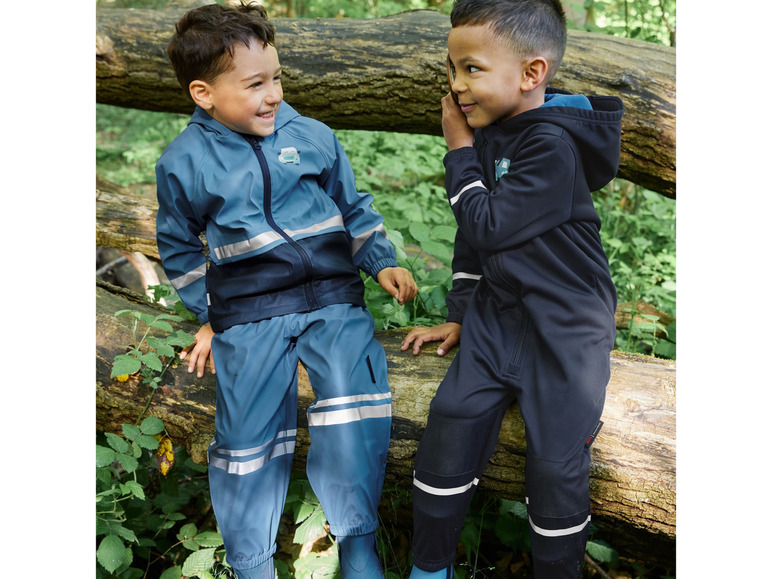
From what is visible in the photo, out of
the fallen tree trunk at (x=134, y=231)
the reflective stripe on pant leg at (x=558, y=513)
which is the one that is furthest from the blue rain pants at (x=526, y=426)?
the fallen tree trunk at (x=134, y=231)

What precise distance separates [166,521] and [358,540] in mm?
1034

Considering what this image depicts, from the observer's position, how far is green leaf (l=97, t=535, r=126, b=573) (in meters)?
2.07

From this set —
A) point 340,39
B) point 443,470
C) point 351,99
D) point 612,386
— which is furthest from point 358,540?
point 340,39

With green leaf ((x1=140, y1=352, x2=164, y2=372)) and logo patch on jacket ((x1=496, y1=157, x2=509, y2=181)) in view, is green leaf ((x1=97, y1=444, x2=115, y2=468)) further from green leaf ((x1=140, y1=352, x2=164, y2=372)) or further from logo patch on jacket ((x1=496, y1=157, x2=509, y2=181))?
logo patch on jacket ((x1=496, y1=157, x2=509, y2=181))

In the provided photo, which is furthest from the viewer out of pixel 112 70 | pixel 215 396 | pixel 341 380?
pixel 112 70

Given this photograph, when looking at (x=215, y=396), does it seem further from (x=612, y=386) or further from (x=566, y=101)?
(x=566, y=101)

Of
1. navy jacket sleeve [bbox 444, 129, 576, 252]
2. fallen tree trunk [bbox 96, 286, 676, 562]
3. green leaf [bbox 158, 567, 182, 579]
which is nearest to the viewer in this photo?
navy jacket sleeve [bbox 444, 129, 576, 252]

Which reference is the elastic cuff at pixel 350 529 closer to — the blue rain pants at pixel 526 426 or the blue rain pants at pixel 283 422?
the blue rain pants at pixel 283 422

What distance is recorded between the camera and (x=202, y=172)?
6.75 ft

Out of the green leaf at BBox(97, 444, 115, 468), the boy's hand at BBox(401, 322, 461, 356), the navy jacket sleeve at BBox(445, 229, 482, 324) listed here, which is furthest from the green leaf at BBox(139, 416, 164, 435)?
the navy jacket sleeve at BBox(445, 229, 482, 324)

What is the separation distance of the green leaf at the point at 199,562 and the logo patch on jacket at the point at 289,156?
1.43 m

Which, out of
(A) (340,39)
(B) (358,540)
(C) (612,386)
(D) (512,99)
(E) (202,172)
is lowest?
(B) (358,540)

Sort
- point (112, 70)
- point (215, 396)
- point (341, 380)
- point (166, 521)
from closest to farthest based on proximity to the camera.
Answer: point (341, 380), point (215, 396), point (166, 521), point (112, 70)

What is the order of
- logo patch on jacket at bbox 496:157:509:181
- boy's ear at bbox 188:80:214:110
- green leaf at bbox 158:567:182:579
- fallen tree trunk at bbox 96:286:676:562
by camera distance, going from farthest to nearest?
green leaf at bbox 158:567:182:579
boy's ear at bbox 188:80:214:110
fallen tree trunk at bbox 96:286:676:562
logo patch on jacket at bbox 496:157:509:181
